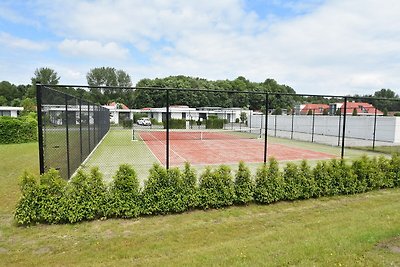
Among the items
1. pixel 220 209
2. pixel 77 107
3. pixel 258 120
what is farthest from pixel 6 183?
pixel 258 120

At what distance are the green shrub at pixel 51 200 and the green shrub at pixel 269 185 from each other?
3.69m

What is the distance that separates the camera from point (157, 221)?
5.00 meters

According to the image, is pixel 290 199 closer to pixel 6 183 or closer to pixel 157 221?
pixel 157 221

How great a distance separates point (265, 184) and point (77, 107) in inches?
285

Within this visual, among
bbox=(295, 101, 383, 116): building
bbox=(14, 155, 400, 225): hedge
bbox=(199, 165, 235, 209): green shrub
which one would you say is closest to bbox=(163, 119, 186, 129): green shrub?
bbox=(295, 101, 383, 116): building

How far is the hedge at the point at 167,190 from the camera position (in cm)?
483

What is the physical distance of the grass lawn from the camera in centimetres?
342

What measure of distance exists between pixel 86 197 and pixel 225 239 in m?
2.51

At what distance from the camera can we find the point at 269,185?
240 inches

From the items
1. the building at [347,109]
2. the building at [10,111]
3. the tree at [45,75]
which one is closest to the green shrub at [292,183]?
the building at [347,109]

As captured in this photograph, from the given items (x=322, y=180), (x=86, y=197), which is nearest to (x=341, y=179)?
(x=322, y=180)

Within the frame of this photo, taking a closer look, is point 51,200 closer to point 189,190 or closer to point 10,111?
point 189,190

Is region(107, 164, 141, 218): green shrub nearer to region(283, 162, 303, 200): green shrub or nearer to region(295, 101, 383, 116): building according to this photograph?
region(283, 162, 303, 200): green shrub

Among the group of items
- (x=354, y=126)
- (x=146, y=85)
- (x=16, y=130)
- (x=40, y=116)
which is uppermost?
(x=146, y=85)
